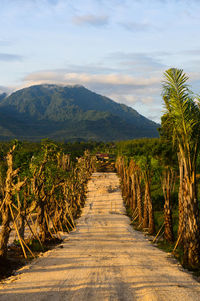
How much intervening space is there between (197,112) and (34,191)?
12.3 metres

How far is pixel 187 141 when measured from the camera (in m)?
16.6

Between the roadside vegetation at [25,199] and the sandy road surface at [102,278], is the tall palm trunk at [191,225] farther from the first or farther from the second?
the roadside vegetation at [25,199]

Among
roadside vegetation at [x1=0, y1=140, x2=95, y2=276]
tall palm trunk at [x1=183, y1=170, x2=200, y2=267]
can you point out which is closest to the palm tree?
tall palm trunk at [x1=183, y1=170, x2=200, y2=267]

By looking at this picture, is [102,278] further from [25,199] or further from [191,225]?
[25,199]

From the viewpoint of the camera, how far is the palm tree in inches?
635

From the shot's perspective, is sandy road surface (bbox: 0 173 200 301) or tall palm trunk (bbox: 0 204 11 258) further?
tall palm trunk (bbox: 0 204 11 258)

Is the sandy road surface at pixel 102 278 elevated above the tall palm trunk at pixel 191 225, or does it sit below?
below

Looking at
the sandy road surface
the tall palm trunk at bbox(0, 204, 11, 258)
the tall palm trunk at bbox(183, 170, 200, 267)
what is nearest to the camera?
the sandy road surface

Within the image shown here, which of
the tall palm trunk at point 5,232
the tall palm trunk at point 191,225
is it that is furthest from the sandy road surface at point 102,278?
the tall palm trunk at point 5,232

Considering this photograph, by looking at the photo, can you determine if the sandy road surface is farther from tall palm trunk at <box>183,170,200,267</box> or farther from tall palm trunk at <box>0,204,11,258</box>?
tall palm trunk at <box>0,204,11,258</box>

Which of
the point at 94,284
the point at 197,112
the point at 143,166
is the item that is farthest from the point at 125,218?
the point at 94,284

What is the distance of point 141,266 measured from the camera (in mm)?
16094

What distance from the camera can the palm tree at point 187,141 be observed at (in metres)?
16.1

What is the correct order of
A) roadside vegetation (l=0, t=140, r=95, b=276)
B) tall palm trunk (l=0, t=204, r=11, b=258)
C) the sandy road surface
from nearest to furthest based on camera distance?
the sandy road surface
tall palm trunk (l=0, t=204, r=11, b=258)
roadside vegetation (l=0, t=140, r=95, b=276)
